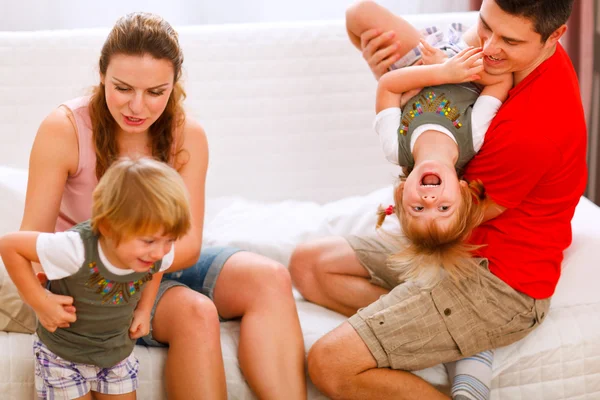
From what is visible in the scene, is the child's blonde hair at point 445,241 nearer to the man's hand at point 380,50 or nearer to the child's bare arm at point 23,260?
the man's hand at point 380,50

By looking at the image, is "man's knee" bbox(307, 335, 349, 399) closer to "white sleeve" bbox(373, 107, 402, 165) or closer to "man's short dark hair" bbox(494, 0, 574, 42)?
"white sleeve" bbox(373, 107, 402, 165)

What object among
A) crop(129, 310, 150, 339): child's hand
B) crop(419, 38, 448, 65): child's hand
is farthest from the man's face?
crop(129, 310, 150, 339): child's hand

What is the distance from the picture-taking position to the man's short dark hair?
1.66 meters

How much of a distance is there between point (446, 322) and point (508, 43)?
620mm

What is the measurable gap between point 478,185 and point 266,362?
0.60m

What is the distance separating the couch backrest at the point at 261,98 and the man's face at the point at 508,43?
0.79m

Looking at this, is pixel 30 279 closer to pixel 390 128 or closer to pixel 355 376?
pixel 355 376

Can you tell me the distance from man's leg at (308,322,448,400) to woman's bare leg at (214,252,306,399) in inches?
1.8

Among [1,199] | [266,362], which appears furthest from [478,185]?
[1,199]

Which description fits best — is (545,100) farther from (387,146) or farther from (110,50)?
(110,50)

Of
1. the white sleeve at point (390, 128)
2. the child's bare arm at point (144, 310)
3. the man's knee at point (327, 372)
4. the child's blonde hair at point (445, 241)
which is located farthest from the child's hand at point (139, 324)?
the white sleeve at point (390, 128)

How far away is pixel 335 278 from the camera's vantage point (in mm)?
2068

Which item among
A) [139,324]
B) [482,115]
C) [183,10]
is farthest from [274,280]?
[183,10]

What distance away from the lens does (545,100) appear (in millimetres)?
1751
